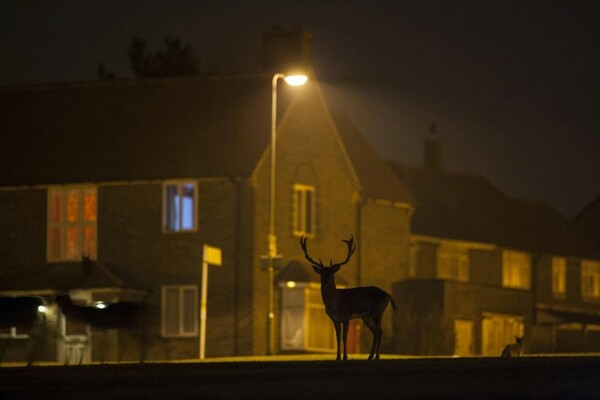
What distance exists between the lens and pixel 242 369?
26.5m

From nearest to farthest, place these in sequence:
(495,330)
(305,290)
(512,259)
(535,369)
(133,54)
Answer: (535,369) < (305,290) < (495,330) < (512,259) < (133,54)

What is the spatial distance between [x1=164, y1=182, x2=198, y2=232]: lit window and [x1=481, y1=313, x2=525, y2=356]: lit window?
16084mm

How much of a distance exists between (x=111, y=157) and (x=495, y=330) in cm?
1996

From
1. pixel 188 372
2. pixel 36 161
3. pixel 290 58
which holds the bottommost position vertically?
pixel 188 372

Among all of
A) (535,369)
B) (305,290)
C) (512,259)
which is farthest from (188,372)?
(512,259)

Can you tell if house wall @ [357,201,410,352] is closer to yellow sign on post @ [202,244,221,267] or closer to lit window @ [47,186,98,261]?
lit window @ [47,186,98,261]

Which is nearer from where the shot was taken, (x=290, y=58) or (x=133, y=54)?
(x=290, y=58)

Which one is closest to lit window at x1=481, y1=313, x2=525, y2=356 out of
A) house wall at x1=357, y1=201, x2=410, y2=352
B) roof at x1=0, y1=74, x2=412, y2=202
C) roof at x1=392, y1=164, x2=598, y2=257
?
roof at x1=392, y1=164, x2=598, y2=257

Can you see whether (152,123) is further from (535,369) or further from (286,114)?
(535,369)

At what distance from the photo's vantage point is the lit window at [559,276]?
287 ft

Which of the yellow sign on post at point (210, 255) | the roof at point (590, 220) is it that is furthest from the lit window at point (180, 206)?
the roof at point (590, 220)

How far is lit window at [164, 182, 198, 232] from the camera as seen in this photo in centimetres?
6203

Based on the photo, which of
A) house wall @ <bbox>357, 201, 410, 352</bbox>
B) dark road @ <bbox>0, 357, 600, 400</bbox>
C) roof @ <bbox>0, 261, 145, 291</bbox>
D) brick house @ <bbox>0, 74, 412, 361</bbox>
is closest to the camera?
dark road @ <bbox>0, 357, 600, 400</bbox>

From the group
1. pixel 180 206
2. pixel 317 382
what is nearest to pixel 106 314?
pixel 317 382
